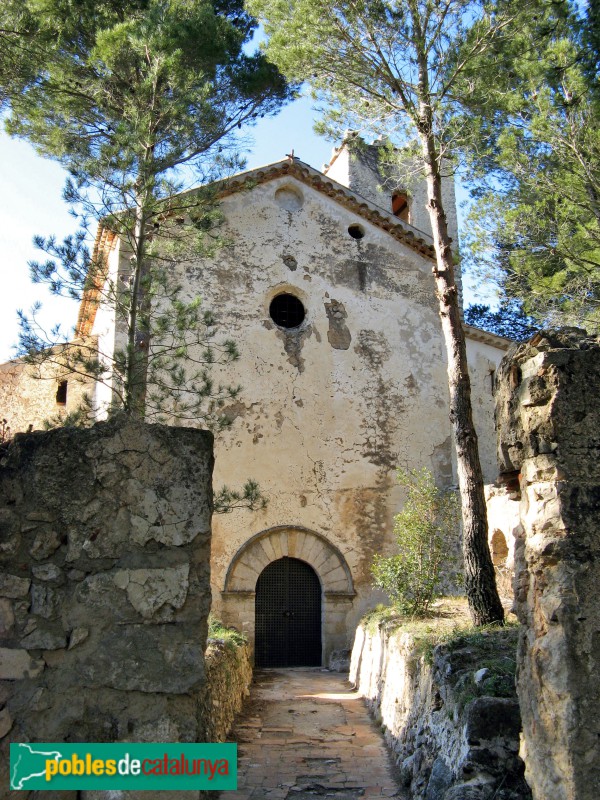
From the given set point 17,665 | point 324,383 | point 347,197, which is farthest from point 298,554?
point 17,665

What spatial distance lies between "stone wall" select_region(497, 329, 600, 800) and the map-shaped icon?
2012 mm

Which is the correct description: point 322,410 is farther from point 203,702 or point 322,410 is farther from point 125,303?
point 203,702

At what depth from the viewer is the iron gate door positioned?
10.3 metres

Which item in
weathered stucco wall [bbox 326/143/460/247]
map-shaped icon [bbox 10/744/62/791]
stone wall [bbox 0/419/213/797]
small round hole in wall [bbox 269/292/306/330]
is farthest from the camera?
weathered stucco wall [bbox 326/143/460/247]

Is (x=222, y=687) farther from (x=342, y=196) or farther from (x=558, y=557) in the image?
(x=342, y=196)

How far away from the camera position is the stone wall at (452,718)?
3.60 meters

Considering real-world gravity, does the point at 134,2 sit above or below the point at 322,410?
above

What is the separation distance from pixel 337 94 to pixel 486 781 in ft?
24.8

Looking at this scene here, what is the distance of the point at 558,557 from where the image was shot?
287 centimetres

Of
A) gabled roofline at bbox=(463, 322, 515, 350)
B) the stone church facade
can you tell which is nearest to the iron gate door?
the stone church facade

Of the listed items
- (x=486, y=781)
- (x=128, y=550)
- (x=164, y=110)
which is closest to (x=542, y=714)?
(x=486, y=781)

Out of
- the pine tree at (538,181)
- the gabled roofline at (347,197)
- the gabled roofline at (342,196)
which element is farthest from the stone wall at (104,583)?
the gabled roofline at (347,197)

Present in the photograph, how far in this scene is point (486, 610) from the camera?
6473 millimetres

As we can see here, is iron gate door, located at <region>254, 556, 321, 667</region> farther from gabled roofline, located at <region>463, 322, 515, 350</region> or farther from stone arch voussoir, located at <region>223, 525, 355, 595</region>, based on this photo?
gabled roofline, located at <region>463, 322, 515, 350</region>
